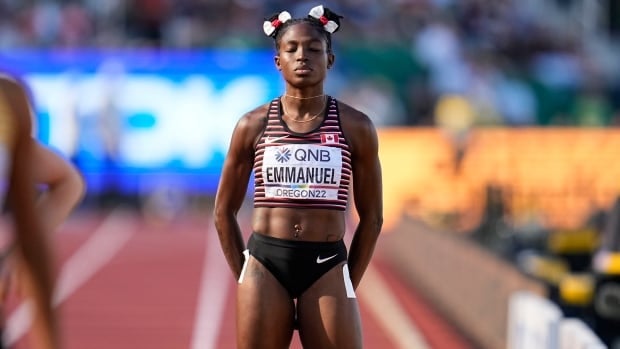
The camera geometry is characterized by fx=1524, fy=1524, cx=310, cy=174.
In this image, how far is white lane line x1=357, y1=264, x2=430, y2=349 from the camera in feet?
43.8

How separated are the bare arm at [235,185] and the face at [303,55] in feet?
0.97

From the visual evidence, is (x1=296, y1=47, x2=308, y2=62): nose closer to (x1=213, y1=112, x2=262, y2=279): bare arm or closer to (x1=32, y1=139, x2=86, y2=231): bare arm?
(x1=213, y1=112, x2=262, y2=279): bare arm

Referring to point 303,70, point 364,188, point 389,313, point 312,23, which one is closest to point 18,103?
point 303,70

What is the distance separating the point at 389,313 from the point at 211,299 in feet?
6.37

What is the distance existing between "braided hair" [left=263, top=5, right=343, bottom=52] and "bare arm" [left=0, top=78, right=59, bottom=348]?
3.09 m

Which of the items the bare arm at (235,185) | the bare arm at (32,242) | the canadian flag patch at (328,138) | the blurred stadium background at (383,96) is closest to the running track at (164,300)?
the blurred stadium background at (383,96)

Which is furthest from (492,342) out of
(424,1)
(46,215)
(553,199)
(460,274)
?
(424,1)

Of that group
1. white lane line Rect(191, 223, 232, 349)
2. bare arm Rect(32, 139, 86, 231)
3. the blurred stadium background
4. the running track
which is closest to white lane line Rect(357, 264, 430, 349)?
the running track

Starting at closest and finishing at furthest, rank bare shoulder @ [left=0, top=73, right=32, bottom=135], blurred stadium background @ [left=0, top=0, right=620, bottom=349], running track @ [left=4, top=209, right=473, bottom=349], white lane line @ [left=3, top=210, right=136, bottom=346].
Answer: bare shoulder @ [left=0, top=73, right=32, bottom=135] < running track @ [left=4, top=209, right=473, bottom=349] < white lane line @ [left=3, top=210, right=136, bottom=346] < blurred stadium background @ [left=0, top=0, right=620, bottom=349]

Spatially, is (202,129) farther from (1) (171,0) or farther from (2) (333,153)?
(2) (333,153)

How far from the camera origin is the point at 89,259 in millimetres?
20125

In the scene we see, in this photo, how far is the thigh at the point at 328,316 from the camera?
20.8ft

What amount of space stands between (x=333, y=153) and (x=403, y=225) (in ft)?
46.2

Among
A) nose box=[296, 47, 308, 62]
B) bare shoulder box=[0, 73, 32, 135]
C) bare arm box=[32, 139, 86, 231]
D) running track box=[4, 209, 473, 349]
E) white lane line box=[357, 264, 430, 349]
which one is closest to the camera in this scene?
bare shoulder box=[0, 73, 32, 135]
